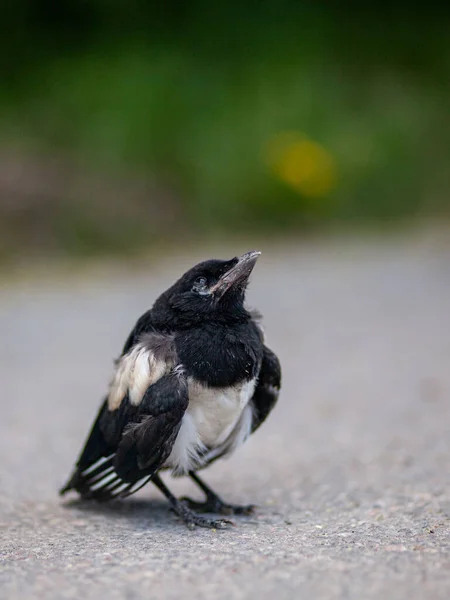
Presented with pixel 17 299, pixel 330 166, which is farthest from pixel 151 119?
pixel 17 299

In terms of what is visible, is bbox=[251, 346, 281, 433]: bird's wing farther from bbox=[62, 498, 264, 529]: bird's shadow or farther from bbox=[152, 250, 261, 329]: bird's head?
bbox=[62, 498, 264, 529]: bird's shadow

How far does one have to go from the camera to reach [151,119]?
610 inches

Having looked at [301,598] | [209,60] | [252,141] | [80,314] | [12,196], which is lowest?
[301,598]

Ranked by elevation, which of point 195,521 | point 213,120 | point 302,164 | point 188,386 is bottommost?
point 195,521

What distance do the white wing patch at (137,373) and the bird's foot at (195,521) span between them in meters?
0.50

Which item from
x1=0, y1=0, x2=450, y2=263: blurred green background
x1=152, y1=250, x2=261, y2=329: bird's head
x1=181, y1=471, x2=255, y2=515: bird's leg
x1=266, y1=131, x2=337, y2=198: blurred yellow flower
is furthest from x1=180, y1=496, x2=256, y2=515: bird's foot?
x1=266, y1=131, x2=337, y2=198: blurred yellow flower

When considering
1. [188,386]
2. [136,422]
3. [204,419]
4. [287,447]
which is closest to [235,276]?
[188,386]

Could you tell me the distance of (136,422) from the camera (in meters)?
3.80

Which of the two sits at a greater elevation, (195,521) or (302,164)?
(302,164)

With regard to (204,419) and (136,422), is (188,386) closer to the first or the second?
(204,419)

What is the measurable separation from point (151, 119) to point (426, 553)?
13238 millimetres

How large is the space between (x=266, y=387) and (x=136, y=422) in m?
0.62

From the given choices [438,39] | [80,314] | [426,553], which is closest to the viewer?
[426,553]

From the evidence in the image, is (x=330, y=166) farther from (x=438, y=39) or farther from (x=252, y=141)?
(x=438, y=39)
